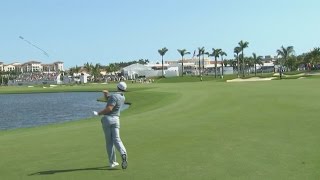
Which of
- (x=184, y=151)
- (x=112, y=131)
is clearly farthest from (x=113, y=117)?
(x=184, y=151)

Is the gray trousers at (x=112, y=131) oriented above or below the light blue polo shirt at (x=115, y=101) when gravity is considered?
below

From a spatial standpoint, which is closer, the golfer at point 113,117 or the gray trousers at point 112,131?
the golfer at point 113,117

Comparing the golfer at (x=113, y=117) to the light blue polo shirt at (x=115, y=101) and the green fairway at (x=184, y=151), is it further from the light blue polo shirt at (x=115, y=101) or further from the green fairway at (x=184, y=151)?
the green fairway at (x=184, y=151)

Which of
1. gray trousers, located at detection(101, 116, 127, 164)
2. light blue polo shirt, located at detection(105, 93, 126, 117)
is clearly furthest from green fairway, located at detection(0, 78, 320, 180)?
light blue polo shirt, located at detection(105, 93, 126, 117)

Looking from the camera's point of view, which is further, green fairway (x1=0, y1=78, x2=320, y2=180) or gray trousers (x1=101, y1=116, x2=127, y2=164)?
gray trousers (x1=101, y1=116, x2=127, y2=164)

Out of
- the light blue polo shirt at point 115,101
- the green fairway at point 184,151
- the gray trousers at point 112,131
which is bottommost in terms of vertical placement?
the green fairway at point 184,151

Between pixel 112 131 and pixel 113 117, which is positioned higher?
pixel 113 117

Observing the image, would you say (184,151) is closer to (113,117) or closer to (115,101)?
(113,117)

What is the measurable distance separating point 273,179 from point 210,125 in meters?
10.9

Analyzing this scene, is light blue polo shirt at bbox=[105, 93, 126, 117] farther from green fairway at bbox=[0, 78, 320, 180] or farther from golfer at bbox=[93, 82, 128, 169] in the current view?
green fairway at bbox=[0, 78, 320, 180]

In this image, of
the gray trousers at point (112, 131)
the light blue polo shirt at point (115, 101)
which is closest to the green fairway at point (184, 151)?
the gray trousers at point (112, 131)

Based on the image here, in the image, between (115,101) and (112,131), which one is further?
(112,131)

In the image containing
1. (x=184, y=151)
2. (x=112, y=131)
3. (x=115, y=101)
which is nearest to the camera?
(x=115, y=101)

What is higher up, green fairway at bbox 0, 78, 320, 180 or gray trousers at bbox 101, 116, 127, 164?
gray trousers at bbox 101, 116, 127, 164
